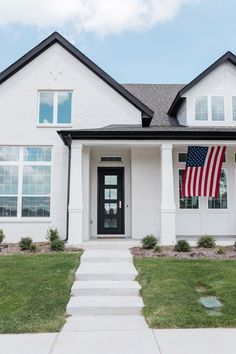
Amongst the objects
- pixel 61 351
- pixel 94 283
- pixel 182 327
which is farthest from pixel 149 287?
pixel 61 351

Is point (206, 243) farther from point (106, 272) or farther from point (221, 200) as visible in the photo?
point (106, 272)

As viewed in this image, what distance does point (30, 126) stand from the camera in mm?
13469

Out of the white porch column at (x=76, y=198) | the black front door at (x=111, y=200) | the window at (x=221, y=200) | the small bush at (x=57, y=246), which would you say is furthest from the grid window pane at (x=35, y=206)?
the window at (x=221, y=200)

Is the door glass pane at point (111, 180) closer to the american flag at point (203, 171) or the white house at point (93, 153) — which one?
the white house at point (93, 153)

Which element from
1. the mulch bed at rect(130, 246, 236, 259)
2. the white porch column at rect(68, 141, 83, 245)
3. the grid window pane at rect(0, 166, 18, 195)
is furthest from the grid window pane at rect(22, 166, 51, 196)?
the mulch bed at rect(130, 246, 236, 259)

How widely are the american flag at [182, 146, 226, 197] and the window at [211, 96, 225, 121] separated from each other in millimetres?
1873

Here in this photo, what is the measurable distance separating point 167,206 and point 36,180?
15.9ft

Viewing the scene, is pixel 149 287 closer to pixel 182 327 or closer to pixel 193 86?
pixel 182 327

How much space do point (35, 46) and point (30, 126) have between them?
312 cm

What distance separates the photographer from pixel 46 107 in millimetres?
13711

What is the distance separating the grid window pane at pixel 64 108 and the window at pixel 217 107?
217 inches

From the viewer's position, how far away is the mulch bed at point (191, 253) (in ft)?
32.0

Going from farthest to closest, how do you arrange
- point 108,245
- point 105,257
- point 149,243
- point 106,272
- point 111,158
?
point 111,158 → point 108,245 → point 149,243 → point 105,257 → point 106,272

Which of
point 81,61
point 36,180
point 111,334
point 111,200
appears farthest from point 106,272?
point 81,61
